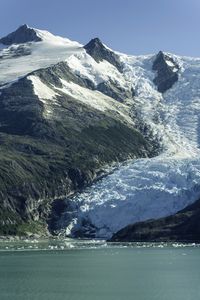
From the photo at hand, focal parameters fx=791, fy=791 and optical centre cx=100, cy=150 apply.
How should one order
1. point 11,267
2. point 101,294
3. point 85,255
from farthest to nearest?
point 85,255, point 11,267, point 101,294

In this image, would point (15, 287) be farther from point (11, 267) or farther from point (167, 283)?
point (11, 267)

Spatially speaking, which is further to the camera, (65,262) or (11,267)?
(65,262)

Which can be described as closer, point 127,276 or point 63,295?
point 63,295

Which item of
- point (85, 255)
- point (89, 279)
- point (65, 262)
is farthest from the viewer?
point (85, 255)

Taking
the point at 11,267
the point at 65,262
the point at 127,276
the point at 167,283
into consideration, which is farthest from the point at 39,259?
the point at 167,283

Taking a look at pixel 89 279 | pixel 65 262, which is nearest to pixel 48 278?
pixel 89 279

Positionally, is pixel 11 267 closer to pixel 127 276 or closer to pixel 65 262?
pixel 65 262
